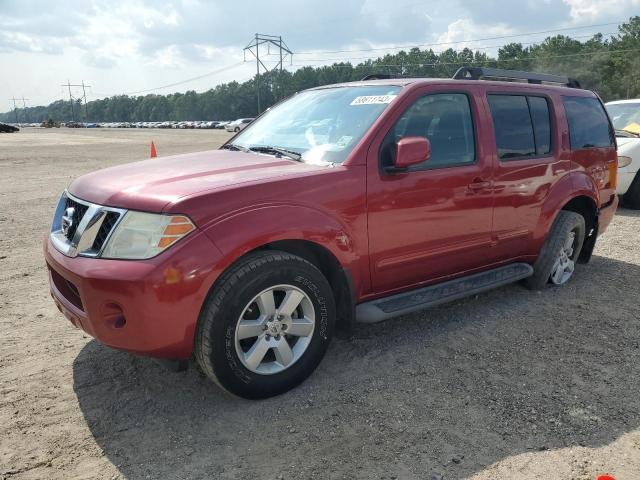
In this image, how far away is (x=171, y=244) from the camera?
104 inches

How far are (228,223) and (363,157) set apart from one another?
1032mm

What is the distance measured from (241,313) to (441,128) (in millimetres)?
2018

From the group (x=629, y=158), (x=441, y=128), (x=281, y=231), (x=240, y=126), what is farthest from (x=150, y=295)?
(x=629, y=158)

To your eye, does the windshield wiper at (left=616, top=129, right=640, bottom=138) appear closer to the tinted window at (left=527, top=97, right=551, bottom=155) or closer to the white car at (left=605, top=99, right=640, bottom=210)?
the white car at (left=605, top=99, right=640, bottom=210)

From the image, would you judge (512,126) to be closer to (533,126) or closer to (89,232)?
(533,126)

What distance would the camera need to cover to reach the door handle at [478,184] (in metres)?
3.88

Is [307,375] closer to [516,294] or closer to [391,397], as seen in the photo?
[391,397]

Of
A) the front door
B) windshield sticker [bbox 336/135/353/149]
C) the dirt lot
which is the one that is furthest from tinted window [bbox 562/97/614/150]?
windshield sticker [bbox 336/135/353/149]

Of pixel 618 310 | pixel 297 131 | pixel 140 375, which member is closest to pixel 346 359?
pixel 140 375

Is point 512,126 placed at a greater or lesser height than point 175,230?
A: greater

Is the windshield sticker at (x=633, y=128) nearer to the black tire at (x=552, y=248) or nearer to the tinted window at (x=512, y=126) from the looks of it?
the black tire at (x=552, y=248)

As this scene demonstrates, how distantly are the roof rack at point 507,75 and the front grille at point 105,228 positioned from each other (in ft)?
9.32

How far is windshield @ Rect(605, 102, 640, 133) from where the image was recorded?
353 inches

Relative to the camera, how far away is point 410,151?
3242mm
